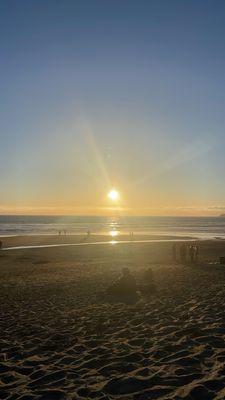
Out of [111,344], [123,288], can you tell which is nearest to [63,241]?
[123,288]

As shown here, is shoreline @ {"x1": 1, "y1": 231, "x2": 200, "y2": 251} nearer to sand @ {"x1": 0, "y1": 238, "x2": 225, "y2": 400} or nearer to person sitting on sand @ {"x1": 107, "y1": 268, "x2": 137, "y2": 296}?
person sitting on sand @ {"x1": 107, "y1": 268, "x2": 137, "y2": 296}

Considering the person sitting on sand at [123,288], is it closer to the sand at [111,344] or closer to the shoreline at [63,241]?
the sand at [111,344]

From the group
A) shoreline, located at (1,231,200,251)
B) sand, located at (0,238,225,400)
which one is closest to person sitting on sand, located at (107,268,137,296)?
sand, located at (0,238,225,400)

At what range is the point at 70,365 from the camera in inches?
276

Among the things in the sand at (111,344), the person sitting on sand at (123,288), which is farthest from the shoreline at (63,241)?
the sand at (111,344)

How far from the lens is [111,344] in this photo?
8.21 m

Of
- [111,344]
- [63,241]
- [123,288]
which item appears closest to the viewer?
[111,344]

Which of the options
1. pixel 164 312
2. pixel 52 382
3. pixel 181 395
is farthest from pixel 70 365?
pixel 164 312

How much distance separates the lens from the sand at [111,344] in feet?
19.2

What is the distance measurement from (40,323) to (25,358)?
2.80m

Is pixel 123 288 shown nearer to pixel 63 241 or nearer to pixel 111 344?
pixel 111 344

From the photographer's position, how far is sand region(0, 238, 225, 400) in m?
5.84

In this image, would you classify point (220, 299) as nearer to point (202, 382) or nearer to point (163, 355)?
point (163, 355)

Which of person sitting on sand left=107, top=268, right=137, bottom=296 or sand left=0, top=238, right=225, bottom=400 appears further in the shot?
person sitting on sand left=107, top=268, right=137, bottom=296
